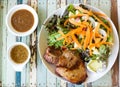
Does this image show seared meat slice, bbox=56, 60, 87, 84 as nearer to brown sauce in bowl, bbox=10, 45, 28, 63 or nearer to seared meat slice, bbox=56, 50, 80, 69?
Answer: seared meat slice, bbox=56, 50, 80, 69

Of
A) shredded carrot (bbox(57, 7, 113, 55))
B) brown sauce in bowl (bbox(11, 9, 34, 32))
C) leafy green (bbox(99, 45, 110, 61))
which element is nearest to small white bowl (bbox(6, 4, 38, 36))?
brown sauce in bowl (bbox(11, 9, 34, 32))

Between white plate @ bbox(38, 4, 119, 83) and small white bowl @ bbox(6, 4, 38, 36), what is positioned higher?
small white bowl @ bbox(6, 4, 38, 36)

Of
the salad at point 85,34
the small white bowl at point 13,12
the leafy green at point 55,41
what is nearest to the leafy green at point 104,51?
the salad at point 85,34

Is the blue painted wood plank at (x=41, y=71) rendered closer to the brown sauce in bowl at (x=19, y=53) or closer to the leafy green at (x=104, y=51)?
the brown sauce in bowl at (x=19, y=53)

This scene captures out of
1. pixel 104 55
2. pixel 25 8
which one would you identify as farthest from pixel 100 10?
pixel 25 8

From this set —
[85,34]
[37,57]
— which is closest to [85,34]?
[85,34]

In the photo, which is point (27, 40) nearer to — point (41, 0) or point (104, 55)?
point (41, 0)

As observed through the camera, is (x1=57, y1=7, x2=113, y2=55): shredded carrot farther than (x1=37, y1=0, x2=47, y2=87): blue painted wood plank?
No

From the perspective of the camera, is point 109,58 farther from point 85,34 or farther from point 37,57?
point 37,57
